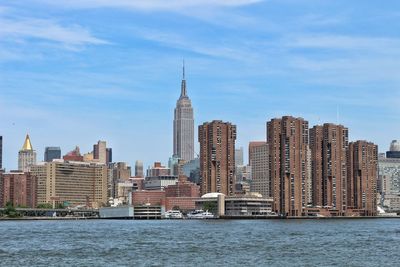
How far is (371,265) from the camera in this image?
283 feet

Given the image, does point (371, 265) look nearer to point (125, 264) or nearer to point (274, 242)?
point (125, 264)

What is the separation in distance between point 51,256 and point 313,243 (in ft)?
139

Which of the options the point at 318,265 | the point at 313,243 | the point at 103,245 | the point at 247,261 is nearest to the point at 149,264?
the point at 247,261

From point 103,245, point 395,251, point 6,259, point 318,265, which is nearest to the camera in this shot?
point 318,265

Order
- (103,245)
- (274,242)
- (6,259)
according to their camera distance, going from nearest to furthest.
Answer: (6,259) → (103,245) → (274,242)

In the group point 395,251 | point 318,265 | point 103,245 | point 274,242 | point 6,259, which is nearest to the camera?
point 318,265

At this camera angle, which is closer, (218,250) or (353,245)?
(218,250)

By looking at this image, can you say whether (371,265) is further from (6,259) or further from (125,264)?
(6,259)

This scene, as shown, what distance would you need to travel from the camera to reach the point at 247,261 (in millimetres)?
90062

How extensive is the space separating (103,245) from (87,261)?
2818 centimetres

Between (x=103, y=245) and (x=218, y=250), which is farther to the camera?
(x=103, y=245)

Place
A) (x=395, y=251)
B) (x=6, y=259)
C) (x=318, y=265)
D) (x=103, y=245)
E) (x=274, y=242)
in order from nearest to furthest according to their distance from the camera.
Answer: (x=318, y=265), (x=6, y=259), (x=395, y=251), (x=103, y=245), (x=274, y=242)

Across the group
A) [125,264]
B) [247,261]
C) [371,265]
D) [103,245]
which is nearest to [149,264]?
[125,264]

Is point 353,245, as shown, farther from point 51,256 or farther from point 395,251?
point 51,256
